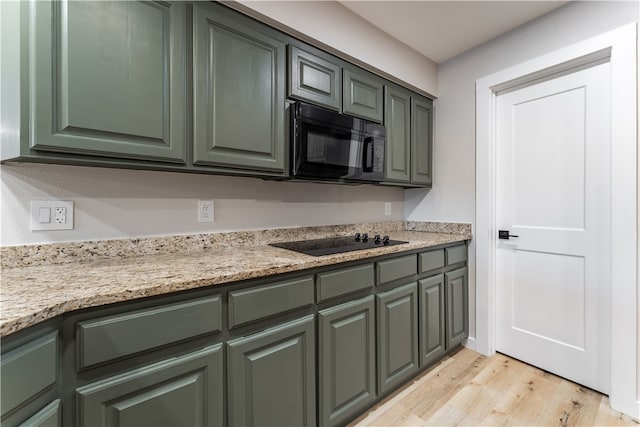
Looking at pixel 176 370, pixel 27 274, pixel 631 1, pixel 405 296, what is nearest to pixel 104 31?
pixel 27 274

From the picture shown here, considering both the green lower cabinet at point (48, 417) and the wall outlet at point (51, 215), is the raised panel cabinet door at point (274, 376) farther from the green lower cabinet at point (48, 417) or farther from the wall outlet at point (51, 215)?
the wall outlet at point (51, 215)

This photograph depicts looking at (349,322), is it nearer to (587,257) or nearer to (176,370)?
(176,370)

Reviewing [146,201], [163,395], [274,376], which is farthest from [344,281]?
[146,201]

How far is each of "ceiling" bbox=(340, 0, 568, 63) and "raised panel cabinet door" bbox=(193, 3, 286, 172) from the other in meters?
0.77

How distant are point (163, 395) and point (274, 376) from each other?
0.43 m

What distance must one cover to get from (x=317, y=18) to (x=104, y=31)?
3.63 feet

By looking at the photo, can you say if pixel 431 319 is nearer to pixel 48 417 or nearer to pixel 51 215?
pixel 48 417

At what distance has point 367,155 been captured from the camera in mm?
A: 1993

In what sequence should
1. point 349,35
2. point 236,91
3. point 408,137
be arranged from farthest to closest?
point 408,137, point 349,35, point 236,91

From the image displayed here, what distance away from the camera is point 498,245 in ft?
7.62

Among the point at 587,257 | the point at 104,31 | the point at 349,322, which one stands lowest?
the point at 349,322

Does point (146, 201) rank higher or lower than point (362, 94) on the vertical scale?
lower

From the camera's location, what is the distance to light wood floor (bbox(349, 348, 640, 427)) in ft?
5.28

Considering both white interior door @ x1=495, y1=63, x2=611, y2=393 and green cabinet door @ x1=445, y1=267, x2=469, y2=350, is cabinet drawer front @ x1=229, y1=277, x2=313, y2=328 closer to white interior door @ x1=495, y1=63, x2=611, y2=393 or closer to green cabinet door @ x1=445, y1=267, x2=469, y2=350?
green cabinet door @ x1=445, y1=267, x2=469, y2=350
